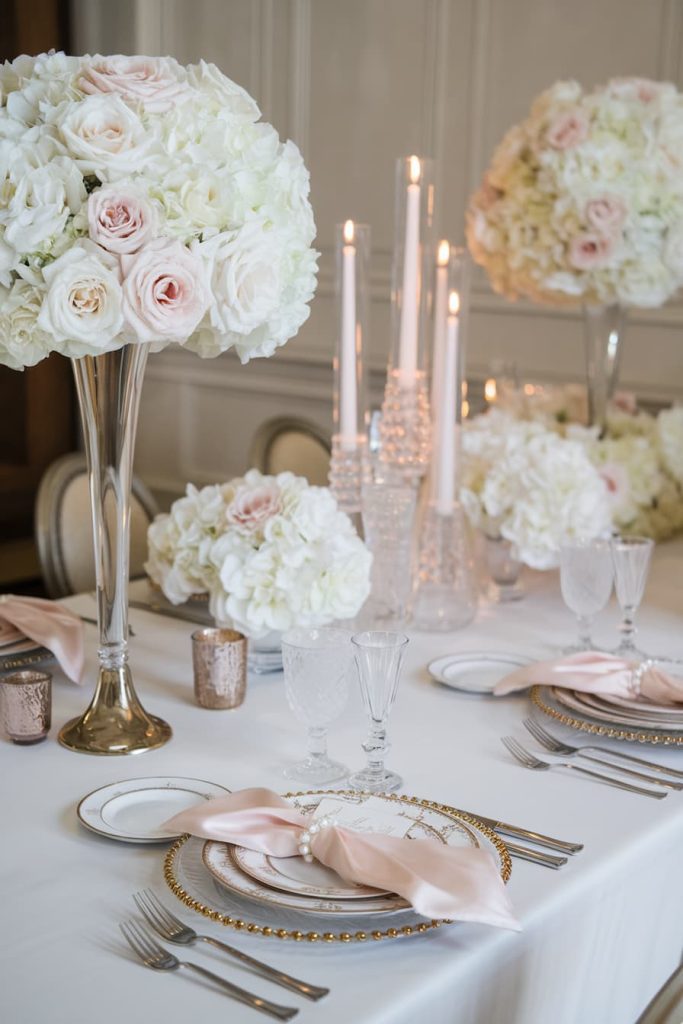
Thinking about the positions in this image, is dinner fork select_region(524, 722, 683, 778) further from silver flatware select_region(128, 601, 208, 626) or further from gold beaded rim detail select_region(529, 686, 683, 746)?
silver flatware select_region(128, 601, 208, 626)

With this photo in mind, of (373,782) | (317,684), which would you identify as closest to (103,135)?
(317,684)

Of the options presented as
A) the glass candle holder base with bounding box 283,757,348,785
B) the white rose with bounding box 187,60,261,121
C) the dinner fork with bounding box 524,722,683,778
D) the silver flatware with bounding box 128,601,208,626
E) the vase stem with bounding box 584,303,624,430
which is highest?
the white rose with bounding box 187,60,261,121

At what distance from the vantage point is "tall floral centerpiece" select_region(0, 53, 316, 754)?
45.9 inches

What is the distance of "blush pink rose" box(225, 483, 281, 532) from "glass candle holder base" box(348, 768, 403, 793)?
42cm

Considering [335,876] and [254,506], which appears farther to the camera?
[254,506]

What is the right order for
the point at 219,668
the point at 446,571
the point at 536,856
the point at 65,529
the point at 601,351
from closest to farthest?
the point at 536,856, the point at 219,668, the point at 446,571, the point at 65,529, the point at 601,351

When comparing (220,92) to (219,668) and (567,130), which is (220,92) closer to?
(219,668)

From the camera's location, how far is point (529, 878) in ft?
3.64

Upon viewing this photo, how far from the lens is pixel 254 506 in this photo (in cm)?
163

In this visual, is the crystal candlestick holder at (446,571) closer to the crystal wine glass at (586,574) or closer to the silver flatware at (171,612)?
the crystal wine glass at (586,574)

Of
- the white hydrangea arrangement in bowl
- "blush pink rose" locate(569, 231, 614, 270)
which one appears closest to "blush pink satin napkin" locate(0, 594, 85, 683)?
the white hydrangea arrangement in bowl

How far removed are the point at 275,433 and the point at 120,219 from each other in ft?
6.16

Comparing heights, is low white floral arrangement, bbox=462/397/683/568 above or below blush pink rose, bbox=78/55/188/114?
below

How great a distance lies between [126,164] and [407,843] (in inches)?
25.7
